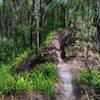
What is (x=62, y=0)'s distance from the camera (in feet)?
68.7

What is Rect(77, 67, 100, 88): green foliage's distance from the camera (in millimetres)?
10031

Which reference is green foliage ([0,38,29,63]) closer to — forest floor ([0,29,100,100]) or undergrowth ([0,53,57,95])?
forest floor ([0,29,100,100])

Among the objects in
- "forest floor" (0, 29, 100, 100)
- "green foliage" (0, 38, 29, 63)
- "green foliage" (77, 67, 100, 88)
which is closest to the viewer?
"forest floor" (0, 29, 100, 100)

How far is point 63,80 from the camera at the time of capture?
10.8 m

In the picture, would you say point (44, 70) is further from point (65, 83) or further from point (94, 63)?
point (94, 63)

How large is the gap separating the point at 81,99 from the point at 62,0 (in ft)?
41.4

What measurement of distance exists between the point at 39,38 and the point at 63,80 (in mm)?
9379

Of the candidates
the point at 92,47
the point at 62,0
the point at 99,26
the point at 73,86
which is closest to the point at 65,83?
the point at 73,86

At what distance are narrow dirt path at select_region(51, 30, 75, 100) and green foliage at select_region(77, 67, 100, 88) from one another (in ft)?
1.28

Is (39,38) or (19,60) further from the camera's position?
(39,38)

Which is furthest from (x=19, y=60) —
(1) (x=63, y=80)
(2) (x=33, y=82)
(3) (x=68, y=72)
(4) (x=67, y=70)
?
(2) (x=33, y=82)

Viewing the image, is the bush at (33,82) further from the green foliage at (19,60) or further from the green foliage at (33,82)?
the green foliage at (19,60)

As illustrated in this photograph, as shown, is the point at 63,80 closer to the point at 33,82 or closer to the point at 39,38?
the point at 33,82

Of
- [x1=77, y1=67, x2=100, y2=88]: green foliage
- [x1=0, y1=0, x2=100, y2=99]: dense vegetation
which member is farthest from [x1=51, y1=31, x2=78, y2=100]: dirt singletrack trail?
[x1=77, y1=67, x2=100, y2=88]: green foliage
